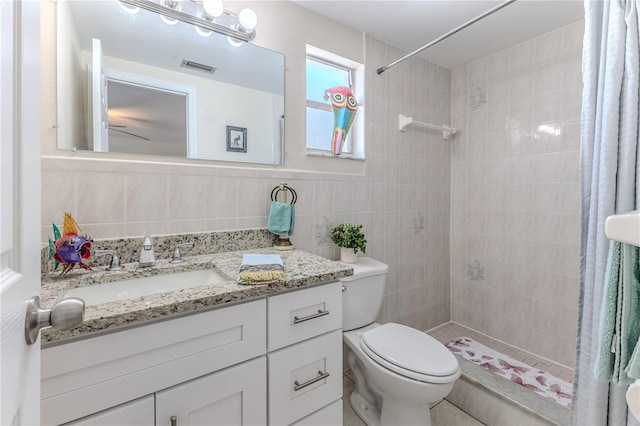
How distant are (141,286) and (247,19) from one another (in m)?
1.31

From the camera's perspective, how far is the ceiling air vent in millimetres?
1312

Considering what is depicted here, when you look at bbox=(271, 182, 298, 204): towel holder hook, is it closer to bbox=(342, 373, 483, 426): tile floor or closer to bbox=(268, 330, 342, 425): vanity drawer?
bbox=(268, 330, 342, 425): vanity drawer

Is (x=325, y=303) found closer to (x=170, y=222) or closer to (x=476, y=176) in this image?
(x=170, y=222)

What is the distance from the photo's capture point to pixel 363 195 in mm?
1917

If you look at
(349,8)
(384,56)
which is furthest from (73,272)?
(384,56)

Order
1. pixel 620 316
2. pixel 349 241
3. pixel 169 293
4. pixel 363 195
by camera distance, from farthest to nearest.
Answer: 1. pixel 363 195
2. pixel 349 241
3. pixel 169 293
4. pixel 620 316

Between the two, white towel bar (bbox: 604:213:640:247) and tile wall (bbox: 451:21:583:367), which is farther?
tile wall (bbox: 451:21:583:367)

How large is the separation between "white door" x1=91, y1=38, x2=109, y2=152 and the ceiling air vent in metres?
0.31

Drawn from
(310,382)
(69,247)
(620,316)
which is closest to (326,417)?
(310,382)

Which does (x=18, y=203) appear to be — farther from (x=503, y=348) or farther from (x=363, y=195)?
(x=503, y=348)

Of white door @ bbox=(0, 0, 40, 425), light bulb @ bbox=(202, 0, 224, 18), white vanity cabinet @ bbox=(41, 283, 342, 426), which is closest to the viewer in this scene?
white door @ bbox=(0, 0, 40, 425)

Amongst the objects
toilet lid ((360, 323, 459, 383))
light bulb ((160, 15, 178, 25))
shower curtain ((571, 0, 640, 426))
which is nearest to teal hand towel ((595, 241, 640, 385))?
shower curtain ((571, 0, 640, 426))

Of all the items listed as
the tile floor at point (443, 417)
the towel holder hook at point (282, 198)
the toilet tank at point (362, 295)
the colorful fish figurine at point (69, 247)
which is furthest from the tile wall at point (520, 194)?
the colorful fish figurine at point (69, 247)

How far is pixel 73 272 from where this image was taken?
1007 millimetres
